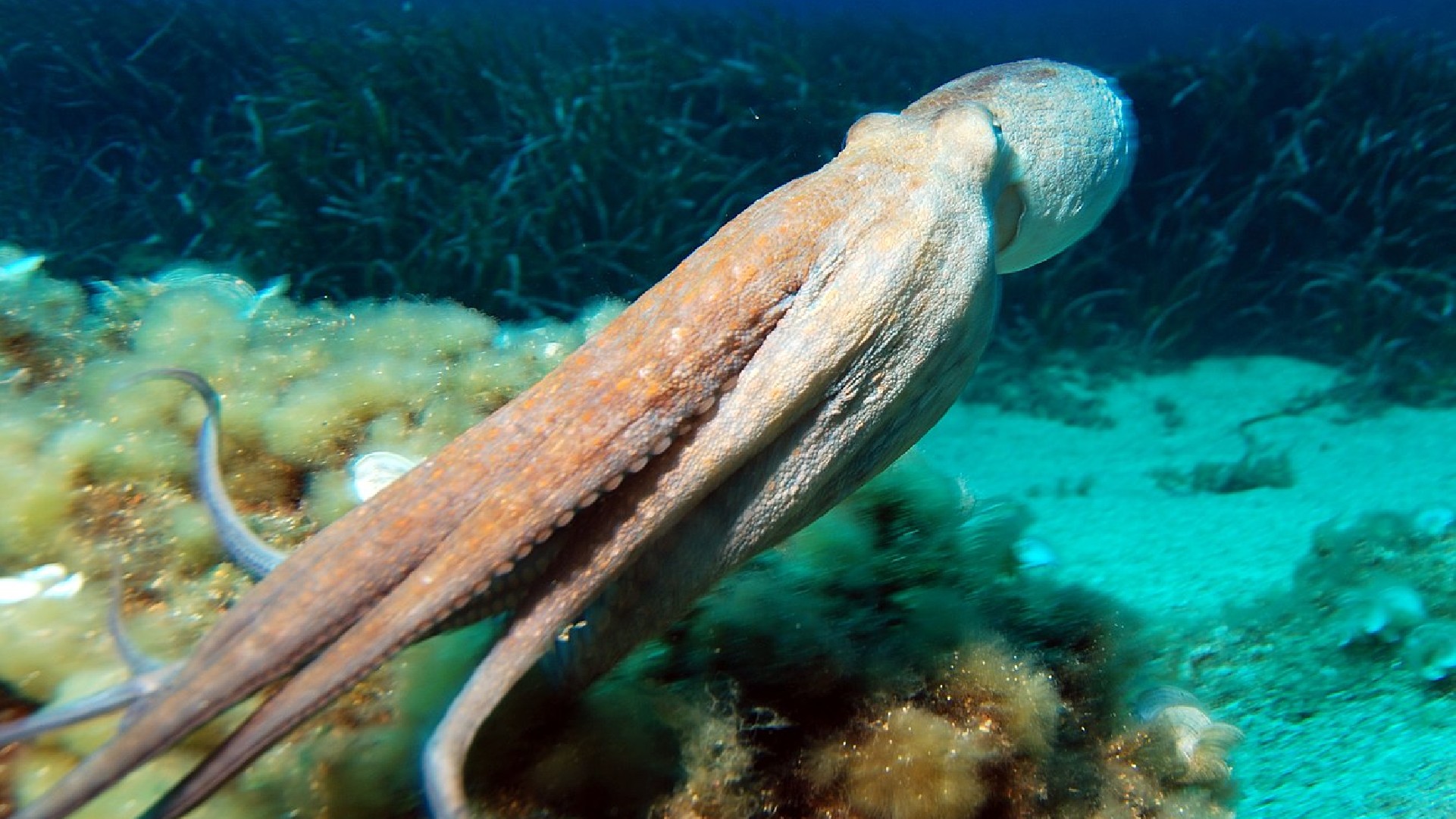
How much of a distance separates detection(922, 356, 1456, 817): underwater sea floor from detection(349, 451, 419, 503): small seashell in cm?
206

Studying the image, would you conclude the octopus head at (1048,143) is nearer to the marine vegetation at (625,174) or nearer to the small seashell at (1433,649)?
the small seashell at (1433,649)

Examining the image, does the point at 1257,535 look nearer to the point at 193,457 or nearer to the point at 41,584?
the point at 193,457

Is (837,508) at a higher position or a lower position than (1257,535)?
higher

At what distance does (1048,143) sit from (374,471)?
2196mm

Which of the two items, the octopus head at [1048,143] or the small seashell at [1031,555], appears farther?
the small seashell at [1031,555]

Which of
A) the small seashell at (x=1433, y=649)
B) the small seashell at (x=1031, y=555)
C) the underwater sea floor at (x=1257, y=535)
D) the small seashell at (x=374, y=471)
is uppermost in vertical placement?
the small seashell at (x=374, y=471)

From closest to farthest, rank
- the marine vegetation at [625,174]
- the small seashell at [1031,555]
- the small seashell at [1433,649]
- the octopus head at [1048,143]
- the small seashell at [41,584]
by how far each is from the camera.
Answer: the small seashell at [41,584], the octopus head at [1048,143], the small seashell at [1031,555], the small seashell at [1433,649], the marine vegetation at [625,174]

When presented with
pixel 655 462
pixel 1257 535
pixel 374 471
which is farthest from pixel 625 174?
pixel 655 462

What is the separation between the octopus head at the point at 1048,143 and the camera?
2.40 m

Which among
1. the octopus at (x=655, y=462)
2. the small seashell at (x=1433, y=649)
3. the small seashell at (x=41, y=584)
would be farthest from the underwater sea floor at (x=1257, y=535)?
the small seashell at (x=41, y=584)

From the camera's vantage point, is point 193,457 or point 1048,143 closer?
point 193,457

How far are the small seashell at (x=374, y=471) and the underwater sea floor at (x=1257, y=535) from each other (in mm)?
2060

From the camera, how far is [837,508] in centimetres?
254

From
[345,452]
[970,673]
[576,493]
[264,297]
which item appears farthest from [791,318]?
[264,297]
